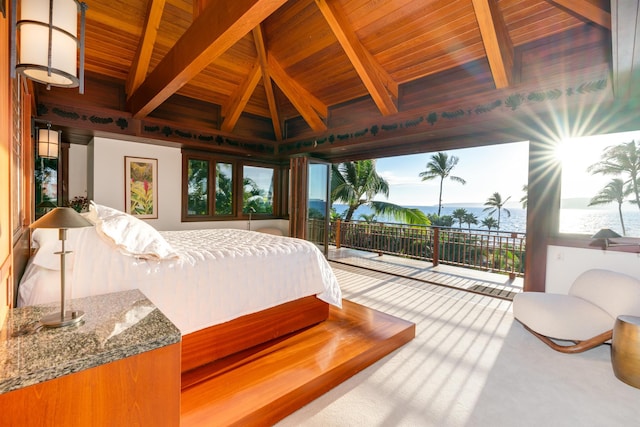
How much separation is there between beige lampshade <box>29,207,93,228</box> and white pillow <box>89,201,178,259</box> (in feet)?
1.89

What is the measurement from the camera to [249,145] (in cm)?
630

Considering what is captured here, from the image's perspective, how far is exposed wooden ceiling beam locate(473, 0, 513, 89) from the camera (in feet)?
10.0

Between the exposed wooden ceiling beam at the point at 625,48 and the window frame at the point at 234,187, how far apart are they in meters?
5.86

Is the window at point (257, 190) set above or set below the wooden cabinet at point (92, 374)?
above

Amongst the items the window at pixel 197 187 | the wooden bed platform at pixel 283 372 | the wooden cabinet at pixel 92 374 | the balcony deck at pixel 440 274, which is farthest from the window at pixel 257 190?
the wooden cabinet at pixel 92 374

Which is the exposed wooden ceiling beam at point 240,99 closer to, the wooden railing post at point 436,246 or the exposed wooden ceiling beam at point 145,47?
the exposed wooden ceiling beam at point 145,47

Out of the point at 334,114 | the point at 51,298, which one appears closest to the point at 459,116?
the point at 334,114

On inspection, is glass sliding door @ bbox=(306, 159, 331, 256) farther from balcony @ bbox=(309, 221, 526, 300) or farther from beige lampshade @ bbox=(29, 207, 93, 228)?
beige lampshade @ bbox=(29, 207, 93, 228)

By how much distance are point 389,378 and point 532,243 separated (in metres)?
3.05

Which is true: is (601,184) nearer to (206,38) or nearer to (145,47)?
(206,38)

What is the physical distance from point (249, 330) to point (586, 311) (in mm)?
3006

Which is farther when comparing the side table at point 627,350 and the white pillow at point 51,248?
the side table at point 627,350

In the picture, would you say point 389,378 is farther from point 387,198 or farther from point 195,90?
point 387,198

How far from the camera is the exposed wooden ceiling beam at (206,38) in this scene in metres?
2.25
